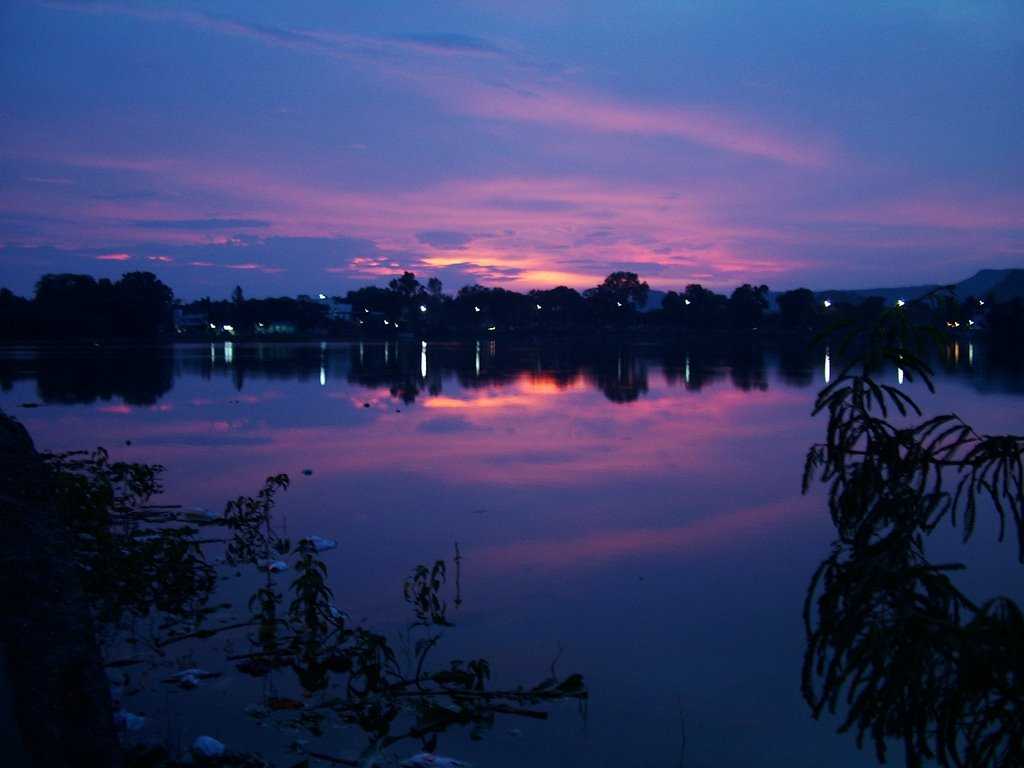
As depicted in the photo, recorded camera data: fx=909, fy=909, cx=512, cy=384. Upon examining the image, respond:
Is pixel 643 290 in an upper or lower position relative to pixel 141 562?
upper

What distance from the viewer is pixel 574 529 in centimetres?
1066

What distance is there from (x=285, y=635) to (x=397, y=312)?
5968 inches

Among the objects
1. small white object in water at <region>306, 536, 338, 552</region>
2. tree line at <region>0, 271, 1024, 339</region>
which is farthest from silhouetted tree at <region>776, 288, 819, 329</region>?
small white object in water at <region>306, 536, 338, 552</region>

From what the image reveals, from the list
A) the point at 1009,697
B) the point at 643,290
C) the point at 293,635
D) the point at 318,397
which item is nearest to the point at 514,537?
the point at 293,635

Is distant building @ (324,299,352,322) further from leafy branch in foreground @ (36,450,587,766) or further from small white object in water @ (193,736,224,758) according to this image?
small white object in water @ (193,736,224,758)

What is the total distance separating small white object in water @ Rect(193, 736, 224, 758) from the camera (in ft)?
16.6

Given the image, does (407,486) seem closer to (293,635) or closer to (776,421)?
(293,635)

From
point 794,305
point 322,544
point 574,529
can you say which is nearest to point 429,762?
point 322,544

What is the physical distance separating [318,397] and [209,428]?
24.0 feet

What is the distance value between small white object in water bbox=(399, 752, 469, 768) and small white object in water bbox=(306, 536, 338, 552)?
4623mm

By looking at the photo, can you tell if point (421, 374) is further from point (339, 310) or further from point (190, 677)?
point (339, 310)

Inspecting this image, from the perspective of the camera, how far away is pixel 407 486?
13234 millimetres

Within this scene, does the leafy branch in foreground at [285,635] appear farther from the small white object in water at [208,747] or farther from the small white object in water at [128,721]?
the small white object in water at [128,721]

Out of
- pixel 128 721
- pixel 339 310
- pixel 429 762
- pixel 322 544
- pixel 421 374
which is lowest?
pixel 429 762
